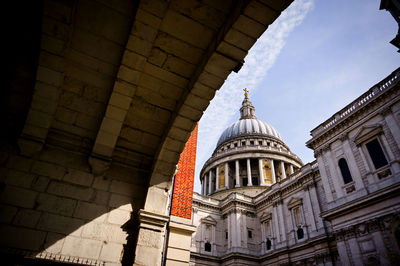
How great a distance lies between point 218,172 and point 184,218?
44832 mm

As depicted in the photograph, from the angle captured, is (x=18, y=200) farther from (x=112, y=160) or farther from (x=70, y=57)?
(x=70, y=57)

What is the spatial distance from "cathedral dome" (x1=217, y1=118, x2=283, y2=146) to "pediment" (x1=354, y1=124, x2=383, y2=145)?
37874 millimetres

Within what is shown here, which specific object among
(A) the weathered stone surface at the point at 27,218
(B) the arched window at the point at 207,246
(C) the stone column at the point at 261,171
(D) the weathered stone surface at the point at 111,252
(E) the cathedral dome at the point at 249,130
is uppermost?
(E) the cathedral dome at the point at 249,130

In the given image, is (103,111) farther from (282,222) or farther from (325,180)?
(282,222)

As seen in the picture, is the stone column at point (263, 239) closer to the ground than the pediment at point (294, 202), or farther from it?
closer to the ground

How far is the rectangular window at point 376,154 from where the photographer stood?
59.8 feet

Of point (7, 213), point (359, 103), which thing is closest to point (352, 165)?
point (359, 103)

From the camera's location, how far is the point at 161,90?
6.45m

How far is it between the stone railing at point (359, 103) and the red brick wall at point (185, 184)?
666 inches

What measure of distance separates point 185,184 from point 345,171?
16917 millimetres

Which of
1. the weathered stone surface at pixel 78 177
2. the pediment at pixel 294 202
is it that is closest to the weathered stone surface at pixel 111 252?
the weathered stone surface at pixel 78 177

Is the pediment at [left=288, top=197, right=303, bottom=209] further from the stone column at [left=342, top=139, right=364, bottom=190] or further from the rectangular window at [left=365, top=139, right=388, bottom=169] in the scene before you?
the rectangular window at [left=365, top=139, right=388, bottom=169]

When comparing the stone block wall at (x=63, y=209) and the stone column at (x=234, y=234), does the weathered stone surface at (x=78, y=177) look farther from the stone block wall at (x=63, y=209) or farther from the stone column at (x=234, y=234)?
the stone column at (x=234, y=234)

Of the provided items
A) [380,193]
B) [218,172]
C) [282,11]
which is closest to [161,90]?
[282,11]
